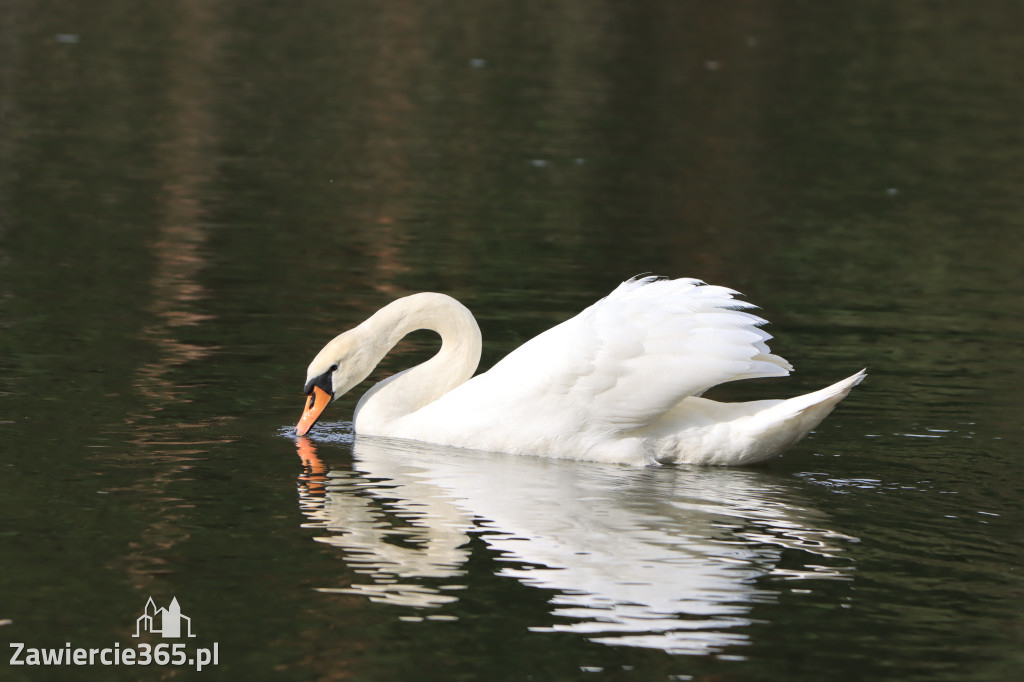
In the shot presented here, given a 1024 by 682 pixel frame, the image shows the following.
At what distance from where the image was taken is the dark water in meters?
6.80

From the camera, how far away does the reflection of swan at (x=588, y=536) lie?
695 cm

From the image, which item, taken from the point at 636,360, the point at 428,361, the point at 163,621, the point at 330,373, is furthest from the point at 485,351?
the point at 163,621

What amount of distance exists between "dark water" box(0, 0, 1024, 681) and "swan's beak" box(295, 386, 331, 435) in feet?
0.44

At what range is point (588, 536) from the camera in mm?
7957

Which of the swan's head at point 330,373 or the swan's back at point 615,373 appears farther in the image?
the swan's head at point 330,373

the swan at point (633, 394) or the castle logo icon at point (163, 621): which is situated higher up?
the swan at point (633, 394)

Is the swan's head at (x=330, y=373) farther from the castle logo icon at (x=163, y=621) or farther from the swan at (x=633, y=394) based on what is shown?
the castle logo icon at (x=163, y=621)

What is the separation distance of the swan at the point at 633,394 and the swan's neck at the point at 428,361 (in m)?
0.27

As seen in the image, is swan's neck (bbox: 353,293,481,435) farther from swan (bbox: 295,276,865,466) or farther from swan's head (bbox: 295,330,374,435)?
swan (bbox: 295,276,865,466)

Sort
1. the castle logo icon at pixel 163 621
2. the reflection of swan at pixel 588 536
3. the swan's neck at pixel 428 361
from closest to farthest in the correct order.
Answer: the castle logo icon at pixel 163 621, the reflection of swan at pixel 588 536, the swan's neck at pixel 428 361

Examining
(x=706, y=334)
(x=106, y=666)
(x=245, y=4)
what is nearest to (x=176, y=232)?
(x=706, y=334)

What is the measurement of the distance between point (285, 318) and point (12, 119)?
457 inches

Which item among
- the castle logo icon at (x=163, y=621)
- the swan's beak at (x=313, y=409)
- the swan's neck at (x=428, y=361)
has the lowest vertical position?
the castle logo icon at (x=163, y=621)

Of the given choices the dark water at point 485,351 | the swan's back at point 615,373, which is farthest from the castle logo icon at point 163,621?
the swan's back at point 615,373
